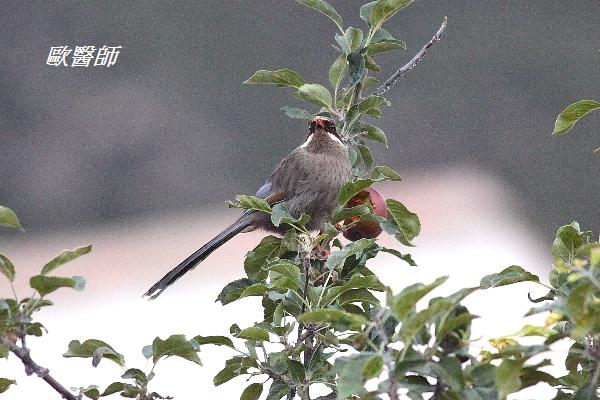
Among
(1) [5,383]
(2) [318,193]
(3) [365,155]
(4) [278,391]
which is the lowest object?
(1) [5,383]

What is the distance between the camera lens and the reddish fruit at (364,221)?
1.81 meters

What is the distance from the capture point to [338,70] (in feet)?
6.49

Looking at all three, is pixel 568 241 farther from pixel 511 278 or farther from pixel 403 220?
pixel 403 220

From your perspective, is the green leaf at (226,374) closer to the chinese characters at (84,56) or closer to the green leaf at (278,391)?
the green leaf at (278,391)

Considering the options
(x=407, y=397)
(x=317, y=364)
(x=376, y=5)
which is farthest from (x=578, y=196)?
(x=407, y=397)

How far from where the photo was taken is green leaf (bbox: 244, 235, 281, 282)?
1.82 m

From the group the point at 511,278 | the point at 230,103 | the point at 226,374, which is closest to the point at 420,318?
the point at 511,278

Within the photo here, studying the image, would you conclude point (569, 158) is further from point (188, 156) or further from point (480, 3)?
point (188, 156)

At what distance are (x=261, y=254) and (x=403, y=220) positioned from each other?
279 mm

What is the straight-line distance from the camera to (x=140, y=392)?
1467 mm

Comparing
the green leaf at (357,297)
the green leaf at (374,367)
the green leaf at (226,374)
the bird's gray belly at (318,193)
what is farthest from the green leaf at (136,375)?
the bird's gray belly at (318,193)

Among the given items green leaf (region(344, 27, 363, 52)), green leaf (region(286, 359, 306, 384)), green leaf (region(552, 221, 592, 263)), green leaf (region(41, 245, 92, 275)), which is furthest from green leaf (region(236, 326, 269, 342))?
green leaf (region(344, 27, 363, 52))

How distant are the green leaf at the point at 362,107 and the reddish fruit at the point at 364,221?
5.6 inches

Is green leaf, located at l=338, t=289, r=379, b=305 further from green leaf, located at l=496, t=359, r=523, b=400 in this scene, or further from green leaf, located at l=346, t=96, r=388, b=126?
green leaf, located at l=496, t=359, r=523, b=400
